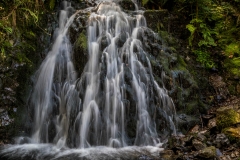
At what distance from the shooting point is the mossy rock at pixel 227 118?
606cm

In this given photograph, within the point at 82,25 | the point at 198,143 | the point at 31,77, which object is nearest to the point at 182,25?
the point at 82,25

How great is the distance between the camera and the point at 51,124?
6.75 m

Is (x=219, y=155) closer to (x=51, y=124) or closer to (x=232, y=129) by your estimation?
(x=232, y=129)

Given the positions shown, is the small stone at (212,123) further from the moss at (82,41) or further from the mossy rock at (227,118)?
the moss at (82,41)

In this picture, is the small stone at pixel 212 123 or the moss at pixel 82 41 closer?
the small stone at pixel 212 123

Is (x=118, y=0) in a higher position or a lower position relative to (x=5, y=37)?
higher

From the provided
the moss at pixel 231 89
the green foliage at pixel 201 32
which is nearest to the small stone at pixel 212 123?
the moss at pixel 231 89

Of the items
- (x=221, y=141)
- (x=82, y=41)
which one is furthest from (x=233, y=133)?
(x=82, y=41)

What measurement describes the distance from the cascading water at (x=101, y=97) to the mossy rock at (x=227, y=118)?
1.31 m

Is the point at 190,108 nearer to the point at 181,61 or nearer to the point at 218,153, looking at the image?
the point at 181,61

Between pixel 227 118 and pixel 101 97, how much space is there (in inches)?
136

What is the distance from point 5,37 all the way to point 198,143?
5.84m

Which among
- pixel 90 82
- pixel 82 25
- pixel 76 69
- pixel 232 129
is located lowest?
pixel 232 129

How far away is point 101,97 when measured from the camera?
22.4 feet
